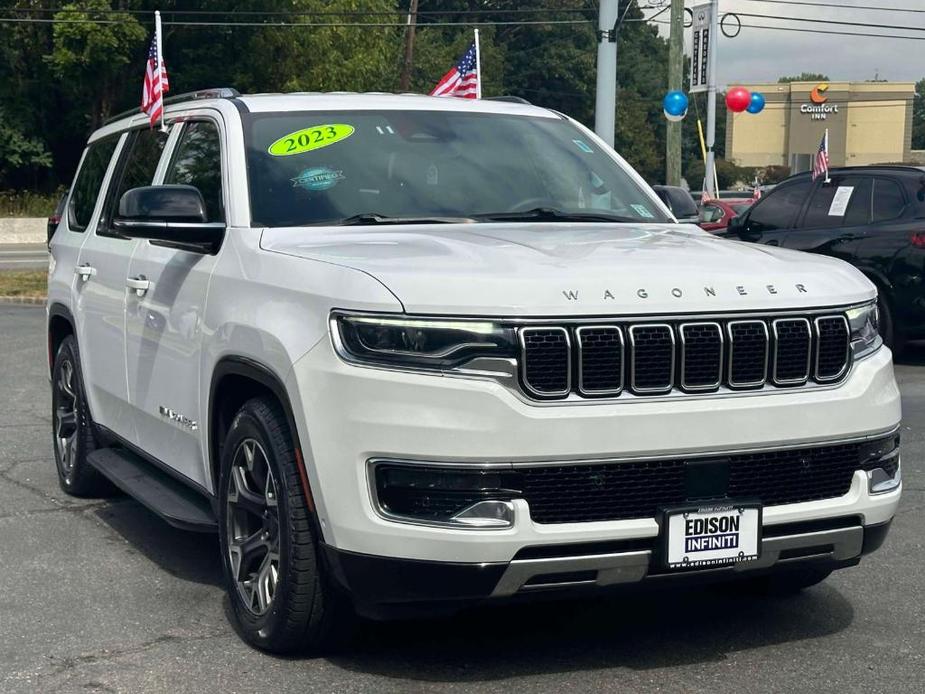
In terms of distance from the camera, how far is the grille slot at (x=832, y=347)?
446 cm

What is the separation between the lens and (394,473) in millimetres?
4109

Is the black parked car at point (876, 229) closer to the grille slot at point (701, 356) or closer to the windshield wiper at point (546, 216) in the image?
the windshield wiper at point (546, 216)

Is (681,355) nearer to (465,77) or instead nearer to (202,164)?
(202,164)

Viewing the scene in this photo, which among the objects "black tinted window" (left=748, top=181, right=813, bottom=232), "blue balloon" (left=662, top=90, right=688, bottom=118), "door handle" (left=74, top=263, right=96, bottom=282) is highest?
"door handle" (left=74, top=263, right=96, bottom=282)

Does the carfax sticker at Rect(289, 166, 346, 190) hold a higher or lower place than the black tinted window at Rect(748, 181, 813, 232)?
higher

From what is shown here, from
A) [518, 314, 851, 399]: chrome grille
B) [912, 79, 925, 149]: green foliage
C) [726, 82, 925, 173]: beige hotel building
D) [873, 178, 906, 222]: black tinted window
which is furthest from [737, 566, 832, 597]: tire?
[912, 79, 925, 149]: green foliage

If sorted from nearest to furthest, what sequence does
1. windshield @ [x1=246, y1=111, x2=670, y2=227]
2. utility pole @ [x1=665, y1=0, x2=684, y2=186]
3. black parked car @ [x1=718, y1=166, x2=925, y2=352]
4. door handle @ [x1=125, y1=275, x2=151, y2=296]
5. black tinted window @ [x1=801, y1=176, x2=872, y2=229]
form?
1. windshield @ [x1=246, y1=111, x2=670, y2=227]
2. door handle @ [x1=125, y1=275, x2=151, y2=296]
3. black parked car @ [x1=718, y1=166, x2=925, y2=352]
4. black tinted window @ [x1=801, y1=176, x2=872, y2=229]
5. utility pole @ [x1=665, y1=0, x2=684, y2=186]

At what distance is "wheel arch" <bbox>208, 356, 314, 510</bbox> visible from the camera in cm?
442

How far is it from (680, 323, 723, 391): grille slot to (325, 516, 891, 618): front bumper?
0.51 m

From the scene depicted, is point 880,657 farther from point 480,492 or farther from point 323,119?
point 323,119

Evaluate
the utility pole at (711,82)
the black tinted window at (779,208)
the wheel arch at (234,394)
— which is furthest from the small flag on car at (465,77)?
the utility pole at (711,82)

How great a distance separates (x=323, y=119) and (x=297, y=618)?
2.17 metres

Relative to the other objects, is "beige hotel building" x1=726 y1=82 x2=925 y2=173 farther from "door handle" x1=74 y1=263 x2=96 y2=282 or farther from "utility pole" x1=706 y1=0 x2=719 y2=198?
"door handle" x1=74 y1=263 x2=96 y2=282

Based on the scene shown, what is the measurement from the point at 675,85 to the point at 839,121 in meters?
100.0
